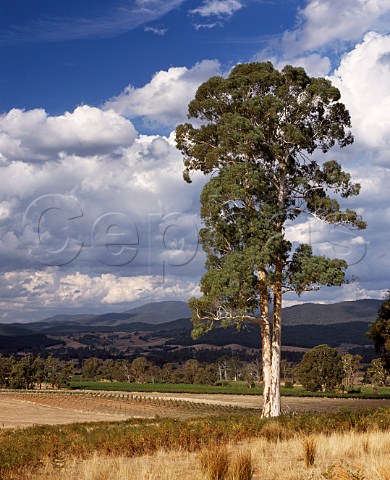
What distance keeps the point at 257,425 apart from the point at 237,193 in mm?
14292

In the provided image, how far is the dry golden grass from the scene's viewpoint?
36.1ft

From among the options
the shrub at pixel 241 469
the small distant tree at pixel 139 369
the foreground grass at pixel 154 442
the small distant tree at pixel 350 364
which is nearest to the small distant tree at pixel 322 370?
the small distant tree at pixel 350 364

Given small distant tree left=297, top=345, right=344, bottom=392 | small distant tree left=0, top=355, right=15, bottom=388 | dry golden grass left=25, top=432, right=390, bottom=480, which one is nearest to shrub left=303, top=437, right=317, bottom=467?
dry golden grass left=25, top=432, right=390, bottom=480

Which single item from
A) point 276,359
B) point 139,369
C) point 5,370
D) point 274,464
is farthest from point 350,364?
point 274,464

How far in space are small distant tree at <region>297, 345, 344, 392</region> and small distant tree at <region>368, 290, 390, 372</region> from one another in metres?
57.3

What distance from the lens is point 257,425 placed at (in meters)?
21.5

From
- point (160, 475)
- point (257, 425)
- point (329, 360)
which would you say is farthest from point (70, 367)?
point (160, 475)

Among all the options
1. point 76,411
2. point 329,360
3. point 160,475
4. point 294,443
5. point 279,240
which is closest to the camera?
point 160,475

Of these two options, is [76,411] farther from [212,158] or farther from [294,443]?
[294,443]

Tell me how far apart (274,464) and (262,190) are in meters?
22.6

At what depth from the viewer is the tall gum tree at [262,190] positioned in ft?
105

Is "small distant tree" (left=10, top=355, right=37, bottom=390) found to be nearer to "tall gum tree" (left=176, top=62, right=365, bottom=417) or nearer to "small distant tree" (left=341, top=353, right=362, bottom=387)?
"small distant tree" (left=341, top=353, right=362, bottom=387)

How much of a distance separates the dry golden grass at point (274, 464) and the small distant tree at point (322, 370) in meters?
95.0

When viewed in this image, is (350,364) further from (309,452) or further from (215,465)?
(215,465)
